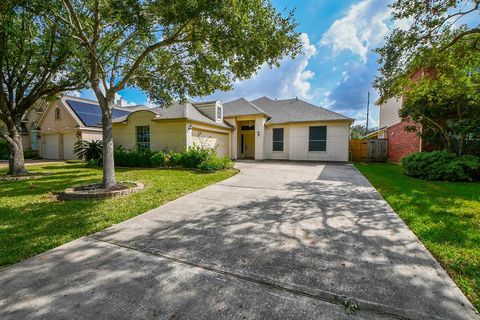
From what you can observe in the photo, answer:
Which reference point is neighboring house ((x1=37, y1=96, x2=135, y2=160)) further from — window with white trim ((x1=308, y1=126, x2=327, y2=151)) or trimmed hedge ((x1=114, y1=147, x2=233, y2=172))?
window with white trim ((x1=308, y1=126, x2=327, y2=151))

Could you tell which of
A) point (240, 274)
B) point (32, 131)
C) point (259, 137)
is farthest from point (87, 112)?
point (240, 274)

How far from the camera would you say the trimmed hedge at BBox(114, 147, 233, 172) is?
11273 millimetres

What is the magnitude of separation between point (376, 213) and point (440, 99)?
810cm

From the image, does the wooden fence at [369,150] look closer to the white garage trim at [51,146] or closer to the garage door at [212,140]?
the garage door at [212,140]

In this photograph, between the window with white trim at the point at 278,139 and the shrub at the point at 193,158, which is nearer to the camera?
the shrub at the point at 193,158

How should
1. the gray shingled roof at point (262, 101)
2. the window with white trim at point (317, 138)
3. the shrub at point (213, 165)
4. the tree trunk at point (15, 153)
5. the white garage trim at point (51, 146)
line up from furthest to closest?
the white garage trim at point (51, 146), the gray shingled roof at point (262, 101), the window with white trim at point (317, 138), the shrub at point (213, 165), the tree trunk at point (15, 153)

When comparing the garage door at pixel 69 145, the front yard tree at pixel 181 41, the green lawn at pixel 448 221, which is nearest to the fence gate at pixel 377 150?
the green lawn at pixel 448 221

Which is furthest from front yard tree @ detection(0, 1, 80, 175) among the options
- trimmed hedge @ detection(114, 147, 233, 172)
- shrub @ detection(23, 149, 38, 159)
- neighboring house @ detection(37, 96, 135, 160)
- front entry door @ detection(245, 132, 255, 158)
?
shrub @ detection(23, 149, 38, 159)

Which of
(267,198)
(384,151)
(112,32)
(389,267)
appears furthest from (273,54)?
(384,151)

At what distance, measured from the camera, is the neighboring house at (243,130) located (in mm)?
14195

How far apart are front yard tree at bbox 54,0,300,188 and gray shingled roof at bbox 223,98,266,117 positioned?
9.11m

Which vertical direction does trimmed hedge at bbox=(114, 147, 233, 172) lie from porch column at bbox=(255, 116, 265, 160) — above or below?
below

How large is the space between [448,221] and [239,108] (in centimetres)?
1608

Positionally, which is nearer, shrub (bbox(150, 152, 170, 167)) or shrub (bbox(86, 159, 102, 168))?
shrub (bbox(150, 152, 170, 167))
